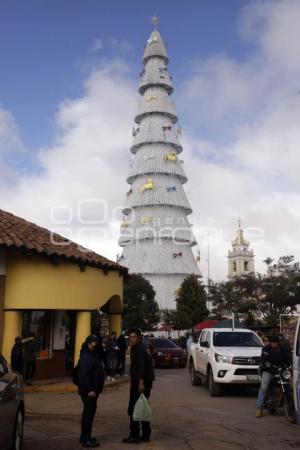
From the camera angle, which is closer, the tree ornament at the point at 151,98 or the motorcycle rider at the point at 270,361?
the motorcycle rider at the point at 270,361

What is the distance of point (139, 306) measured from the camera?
50281 mm

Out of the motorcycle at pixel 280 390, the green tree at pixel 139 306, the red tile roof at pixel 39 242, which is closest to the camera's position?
the motorcycle at pixel 280 390

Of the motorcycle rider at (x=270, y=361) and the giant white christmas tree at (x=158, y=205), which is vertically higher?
the giant white christmas tree at (x=158, y=205)

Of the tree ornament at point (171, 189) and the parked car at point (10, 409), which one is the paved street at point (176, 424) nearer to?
the parked car at point (10, 409)

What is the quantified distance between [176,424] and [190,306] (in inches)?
1551

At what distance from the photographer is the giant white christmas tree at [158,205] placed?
61781 millimetres

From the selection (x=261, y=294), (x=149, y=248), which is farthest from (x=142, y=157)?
(x=261, y=294)

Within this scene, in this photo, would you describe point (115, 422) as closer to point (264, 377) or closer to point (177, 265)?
point (264, 377)

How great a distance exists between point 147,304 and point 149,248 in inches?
486

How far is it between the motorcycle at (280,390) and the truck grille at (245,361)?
69.9 inches

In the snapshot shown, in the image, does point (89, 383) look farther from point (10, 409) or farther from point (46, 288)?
point (46, 288)

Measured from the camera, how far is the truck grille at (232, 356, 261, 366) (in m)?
12.5

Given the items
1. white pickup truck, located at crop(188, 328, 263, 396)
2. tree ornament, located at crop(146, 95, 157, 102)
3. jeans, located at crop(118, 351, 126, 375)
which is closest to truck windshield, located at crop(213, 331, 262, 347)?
white pickup truck, located at crop(188, 328, 263, 396)

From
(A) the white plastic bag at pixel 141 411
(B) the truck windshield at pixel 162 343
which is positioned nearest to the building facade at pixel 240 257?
(B) the truck windshield at pixel 162 343
